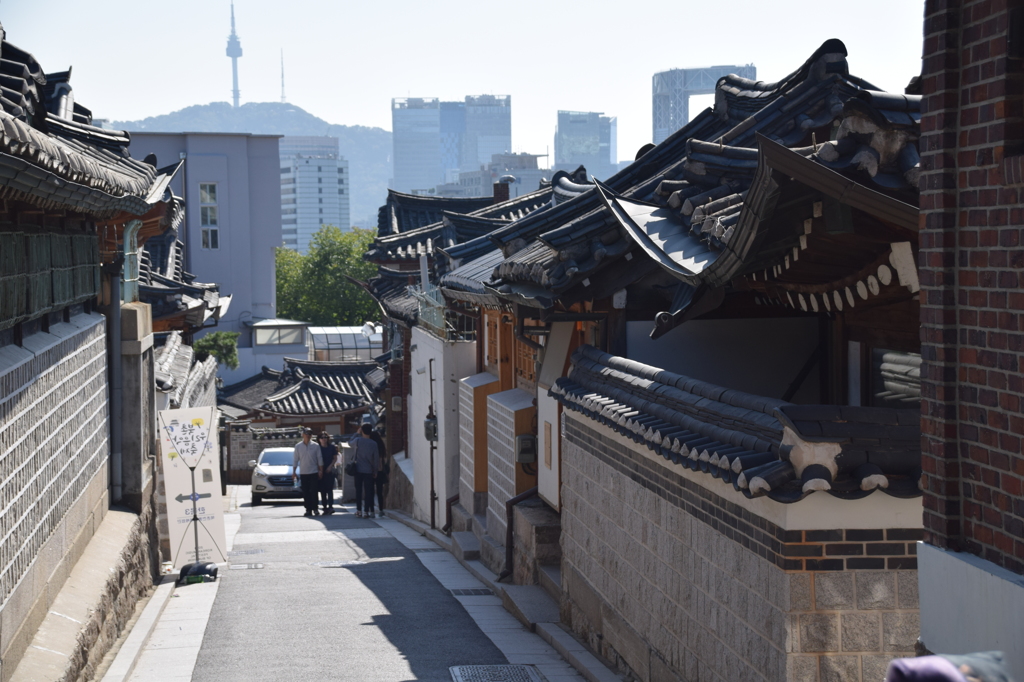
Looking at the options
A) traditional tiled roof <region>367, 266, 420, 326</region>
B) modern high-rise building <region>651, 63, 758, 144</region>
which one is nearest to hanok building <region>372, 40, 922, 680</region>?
traditional tiled roof <region>367, 266, 420, 326</region>

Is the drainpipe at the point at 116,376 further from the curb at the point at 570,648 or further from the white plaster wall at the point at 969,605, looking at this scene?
the white plaster wall at the point at 969,605

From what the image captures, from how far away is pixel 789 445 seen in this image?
5.77 meters

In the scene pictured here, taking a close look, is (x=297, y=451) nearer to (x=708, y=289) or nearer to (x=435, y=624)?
(x=435, y=624)

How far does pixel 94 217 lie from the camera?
11.6 m

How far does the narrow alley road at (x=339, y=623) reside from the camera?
1026 cm

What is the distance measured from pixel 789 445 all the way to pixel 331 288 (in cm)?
7648

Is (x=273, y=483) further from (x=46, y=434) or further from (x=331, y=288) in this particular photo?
(x=331, y=288)

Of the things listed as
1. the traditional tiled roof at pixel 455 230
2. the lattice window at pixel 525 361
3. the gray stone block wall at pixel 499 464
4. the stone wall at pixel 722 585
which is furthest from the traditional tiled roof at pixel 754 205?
the traditional tiled roof at pixel 455 230

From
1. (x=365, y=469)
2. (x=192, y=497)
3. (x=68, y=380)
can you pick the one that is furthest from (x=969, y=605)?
(x=365, y=469)

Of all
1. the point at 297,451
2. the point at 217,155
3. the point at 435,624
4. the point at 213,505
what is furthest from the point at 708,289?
the point at 217,155

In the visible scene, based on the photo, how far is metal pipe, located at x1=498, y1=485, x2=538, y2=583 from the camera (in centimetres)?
1436

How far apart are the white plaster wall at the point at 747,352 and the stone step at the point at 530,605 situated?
10.3ft

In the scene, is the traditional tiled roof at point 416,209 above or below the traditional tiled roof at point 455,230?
above

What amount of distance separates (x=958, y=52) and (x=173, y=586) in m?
12.2
